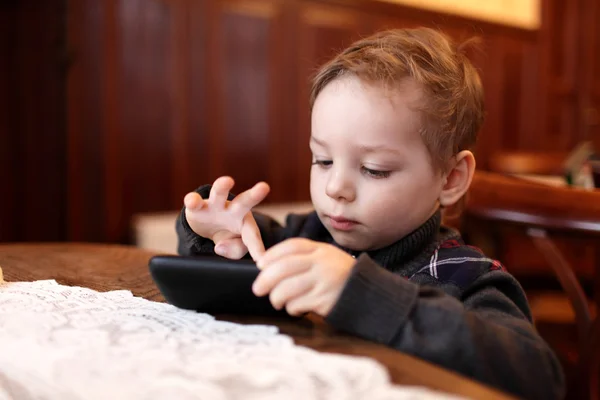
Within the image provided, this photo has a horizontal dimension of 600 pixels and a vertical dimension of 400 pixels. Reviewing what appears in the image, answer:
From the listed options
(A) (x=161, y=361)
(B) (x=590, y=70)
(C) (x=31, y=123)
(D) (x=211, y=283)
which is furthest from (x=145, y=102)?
(B) (x=590, y=70)

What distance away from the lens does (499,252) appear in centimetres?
234

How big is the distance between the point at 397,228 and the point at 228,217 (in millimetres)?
267

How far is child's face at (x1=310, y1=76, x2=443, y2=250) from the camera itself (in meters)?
0.86

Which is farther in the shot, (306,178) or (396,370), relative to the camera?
(306,178)

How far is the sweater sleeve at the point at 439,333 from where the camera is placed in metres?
0.57

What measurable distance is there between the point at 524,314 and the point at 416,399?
1.38ft

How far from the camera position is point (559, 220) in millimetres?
1177

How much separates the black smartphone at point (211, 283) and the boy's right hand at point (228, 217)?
13 centimetres

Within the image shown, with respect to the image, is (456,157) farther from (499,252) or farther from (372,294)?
(499,252)

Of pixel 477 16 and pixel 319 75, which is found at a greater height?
pixel 477 16

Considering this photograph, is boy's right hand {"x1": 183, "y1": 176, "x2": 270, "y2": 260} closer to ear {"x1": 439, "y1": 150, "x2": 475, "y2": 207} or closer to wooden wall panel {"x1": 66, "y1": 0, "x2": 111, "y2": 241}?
ear {"x1": 439, "y1": 150, "x2": 475, "y2": 207}

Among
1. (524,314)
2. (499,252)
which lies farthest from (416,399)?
(499,252)

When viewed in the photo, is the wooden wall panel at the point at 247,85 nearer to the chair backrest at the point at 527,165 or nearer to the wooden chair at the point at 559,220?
the chair backrest at the point at 527,165

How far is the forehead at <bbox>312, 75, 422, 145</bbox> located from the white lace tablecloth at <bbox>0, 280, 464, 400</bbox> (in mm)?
364
